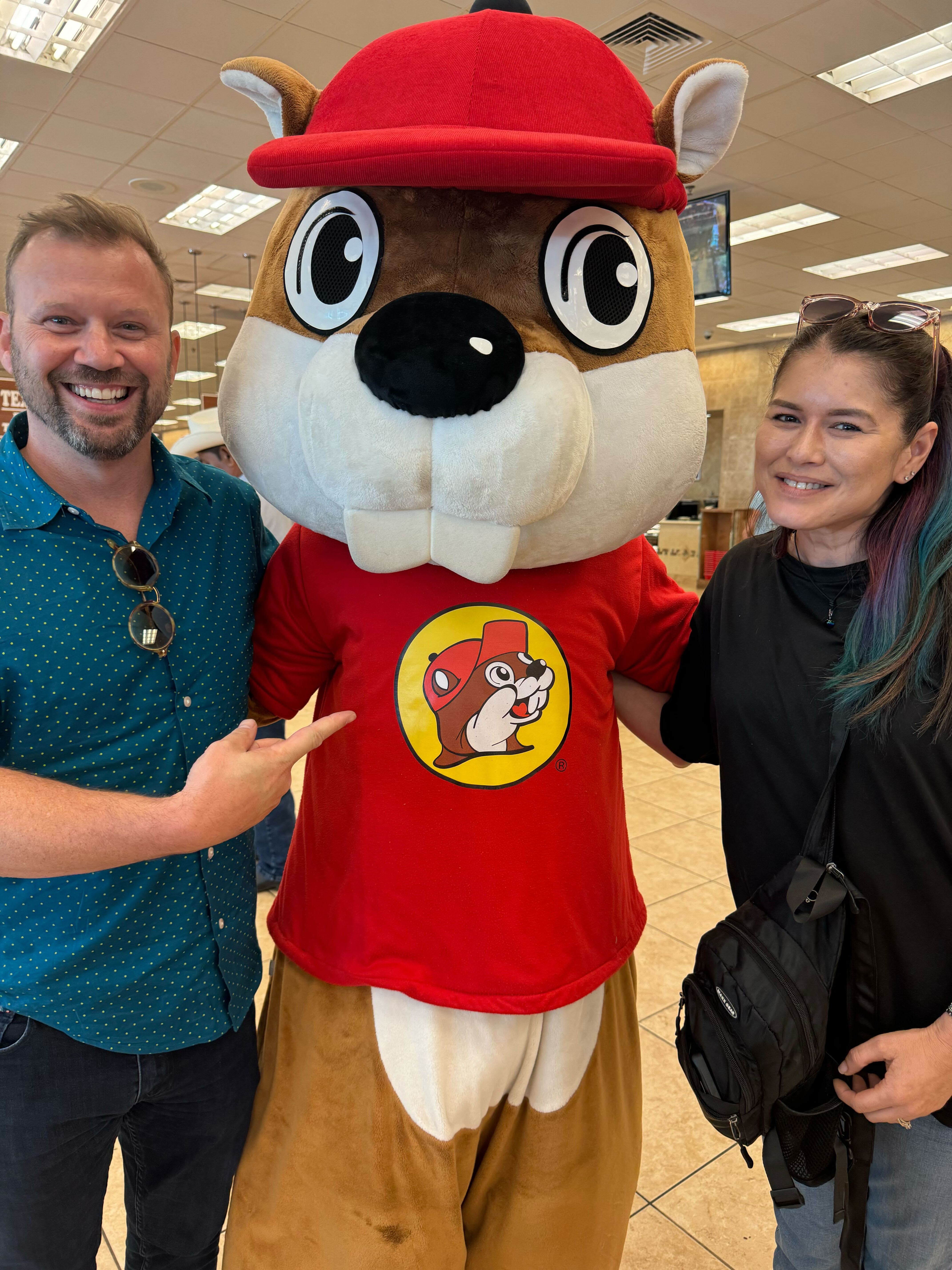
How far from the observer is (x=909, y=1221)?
1.30m

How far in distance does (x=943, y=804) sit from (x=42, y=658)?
116 cm

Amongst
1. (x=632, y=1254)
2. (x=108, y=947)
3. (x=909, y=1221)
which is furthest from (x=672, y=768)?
(x=108, y=947)

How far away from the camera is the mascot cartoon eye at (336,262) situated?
44.6 inches

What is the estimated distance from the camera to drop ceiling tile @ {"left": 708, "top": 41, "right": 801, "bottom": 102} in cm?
496

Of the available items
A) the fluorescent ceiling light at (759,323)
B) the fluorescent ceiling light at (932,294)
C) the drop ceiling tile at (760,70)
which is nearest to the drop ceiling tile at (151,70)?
the drop ceiling tile at (760,70)

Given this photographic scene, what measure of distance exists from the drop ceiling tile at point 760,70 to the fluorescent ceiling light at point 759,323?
280 inches

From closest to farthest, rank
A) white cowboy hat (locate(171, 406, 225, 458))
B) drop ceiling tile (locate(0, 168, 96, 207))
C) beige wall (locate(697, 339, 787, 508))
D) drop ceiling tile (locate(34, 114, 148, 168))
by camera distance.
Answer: white cowboy hat (locate(171, 406, 225, 458)) → drop ceiling tile (locate(34, 114, 148, 168)) → drop ceiling tile (locate(0, 168, 96, 207)) → beige wall (locate(697, 339, 787, 508))

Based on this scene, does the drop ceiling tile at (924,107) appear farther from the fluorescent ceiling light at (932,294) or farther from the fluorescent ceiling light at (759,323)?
the fluorescent ceiling light at (759,323)

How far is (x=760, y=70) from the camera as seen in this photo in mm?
5156

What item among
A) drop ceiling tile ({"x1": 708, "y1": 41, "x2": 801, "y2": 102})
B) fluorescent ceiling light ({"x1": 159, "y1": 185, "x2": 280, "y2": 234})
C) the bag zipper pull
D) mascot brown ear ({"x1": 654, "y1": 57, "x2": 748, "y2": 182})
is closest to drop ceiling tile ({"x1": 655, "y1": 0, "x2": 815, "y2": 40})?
drop ceiling tile ({"x1": 708, "y1": 41, "x2": 801, "y2": 102})

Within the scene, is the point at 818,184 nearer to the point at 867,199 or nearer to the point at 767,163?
the point at 867,199

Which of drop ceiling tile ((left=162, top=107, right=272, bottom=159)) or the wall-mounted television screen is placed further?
the wall-mounted television screen

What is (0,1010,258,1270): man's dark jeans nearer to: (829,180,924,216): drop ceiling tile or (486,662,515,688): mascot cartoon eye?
(486,662,515,688): mascot cartoon eye

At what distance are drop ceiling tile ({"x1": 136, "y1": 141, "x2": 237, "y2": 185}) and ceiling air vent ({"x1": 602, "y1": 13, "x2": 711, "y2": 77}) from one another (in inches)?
117
